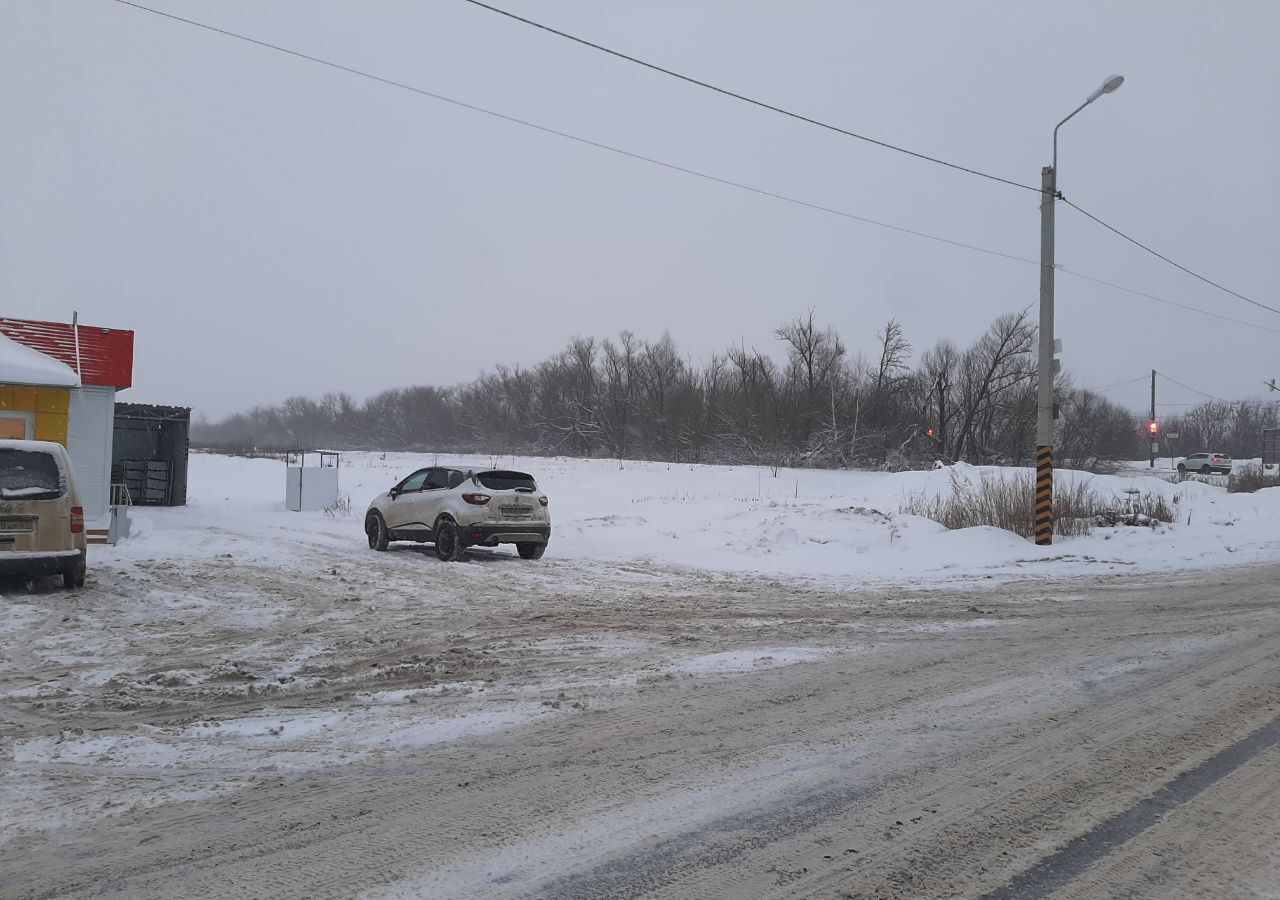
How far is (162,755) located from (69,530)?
299 inches

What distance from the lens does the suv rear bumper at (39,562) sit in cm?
1049

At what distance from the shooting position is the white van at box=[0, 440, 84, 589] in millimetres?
10594

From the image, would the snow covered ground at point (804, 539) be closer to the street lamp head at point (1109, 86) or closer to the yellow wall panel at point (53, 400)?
the yellow wall panel at point (53, 400)

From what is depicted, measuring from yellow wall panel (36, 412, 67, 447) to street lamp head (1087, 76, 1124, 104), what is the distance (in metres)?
22.1

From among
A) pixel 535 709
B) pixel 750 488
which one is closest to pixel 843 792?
pixel 535 709

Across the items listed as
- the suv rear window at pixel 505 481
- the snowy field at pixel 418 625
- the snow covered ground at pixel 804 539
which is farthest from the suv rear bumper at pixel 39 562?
the suv rear window at pixel 505 481

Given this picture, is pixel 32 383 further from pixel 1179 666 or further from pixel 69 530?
pixel 1179 666

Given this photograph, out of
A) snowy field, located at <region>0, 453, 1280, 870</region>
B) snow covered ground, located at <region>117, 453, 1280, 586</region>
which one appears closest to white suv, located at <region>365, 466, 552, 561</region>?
snowy field, located at <region>0, 453, 1280, 870</region>

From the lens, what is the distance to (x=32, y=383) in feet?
57.4

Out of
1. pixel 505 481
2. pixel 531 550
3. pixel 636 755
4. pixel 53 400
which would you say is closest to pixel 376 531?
pixel 505 481

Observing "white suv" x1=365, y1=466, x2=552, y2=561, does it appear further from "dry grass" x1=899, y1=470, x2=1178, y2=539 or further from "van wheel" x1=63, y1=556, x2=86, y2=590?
"dry grass" x1=899, y1=470, x2=1178, y2=539

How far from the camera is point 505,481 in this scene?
15.8 metres

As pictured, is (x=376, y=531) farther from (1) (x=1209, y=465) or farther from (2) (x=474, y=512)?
(1) (x=1209, y=465)

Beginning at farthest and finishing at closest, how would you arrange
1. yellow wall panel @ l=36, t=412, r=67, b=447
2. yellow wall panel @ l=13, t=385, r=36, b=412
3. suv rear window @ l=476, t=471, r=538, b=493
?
yellow wall panel @ l=36, t=412, r=67, b=447 → yellow wall panel @ l=13, t=385, r=36, b=412 → suv rear window @ l=476, t=471, r=538, b=493
